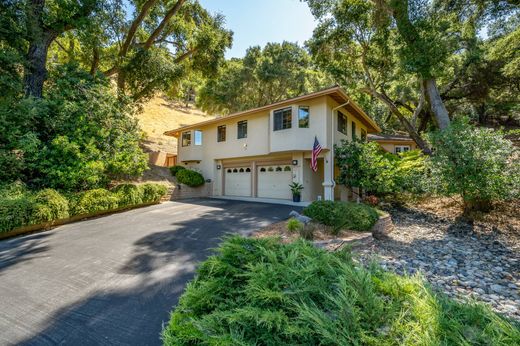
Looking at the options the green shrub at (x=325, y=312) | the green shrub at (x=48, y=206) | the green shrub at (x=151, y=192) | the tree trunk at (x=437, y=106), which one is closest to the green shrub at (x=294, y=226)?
the green shrub at (x=325, y=312)

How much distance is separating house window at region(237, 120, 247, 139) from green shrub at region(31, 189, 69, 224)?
9383mm

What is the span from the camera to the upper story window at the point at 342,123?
42.3 ft

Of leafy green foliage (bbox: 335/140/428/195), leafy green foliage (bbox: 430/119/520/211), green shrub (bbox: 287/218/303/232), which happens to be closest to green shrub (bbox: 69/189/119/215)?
green shrub (bbox: 287/218/303/232)

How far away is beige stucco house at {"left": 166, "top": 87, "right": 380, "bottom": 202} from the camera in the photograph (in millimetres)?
11484

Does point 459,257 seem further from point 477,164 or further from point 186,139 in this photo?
point 186,139

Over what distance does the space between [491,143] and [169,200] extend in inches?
563

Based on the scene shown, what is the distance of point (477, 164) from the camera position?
25.5 feet

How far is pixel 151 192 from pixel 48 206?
4.27 m

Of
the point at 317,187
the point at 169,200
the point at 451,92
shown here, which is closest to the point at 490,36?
the point at 451,92

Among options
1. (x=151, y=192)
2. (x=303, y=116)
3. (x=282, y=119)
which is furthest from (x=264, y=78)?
(x=151, y=192)

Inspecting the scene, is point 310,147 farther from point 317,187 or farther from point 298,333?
point 298,333

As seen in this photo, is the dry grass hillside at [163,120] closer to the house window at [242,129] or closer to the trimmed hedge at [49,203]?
the house window at [242,129]

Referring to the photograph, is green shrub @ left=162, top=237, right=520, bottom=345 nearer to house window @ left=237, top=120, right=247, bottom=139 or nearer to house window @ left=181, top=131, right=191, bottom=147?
house window @ left=237, top=120, right=247, bottom=139

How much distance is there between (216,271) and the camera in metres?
2.04
